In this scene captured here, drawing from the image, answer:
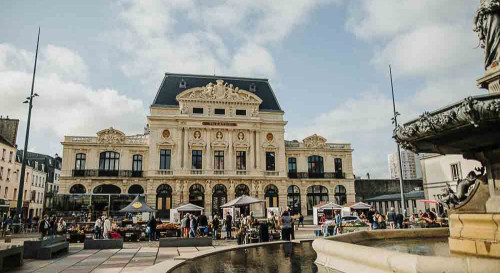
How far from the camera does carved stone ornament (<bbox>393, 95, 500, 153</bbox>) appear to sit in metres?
4.43

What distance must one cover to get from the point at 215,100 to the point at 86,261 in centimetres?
3154

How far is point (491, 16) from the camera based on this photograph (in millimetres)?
5637

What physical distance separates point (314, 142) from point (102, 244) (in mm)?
32717

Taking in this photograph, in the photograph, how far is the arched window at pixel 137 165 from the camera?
38.5 m

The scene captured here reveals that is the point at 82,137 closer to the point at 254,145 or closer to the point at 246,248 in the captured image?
the point at 254,145

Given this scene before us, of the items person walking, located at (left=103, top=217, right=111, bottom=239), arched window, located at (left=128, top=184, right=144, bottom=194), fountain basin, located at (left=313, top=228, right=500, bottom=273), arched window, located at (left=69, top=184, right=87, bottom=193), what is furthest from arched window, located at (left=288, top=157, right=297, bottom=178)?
fountain basin, located at (left=313, top=228, right=500, bottom=273)

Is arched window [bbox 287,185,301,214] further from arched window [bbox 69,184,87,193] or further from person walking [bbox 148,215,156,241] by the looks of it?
person walking [bbox 148,215,156,241]

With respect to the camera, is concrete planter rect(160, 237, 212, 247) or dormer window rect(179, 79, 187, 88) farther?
dormer window rect(179, 79, 187, 88)

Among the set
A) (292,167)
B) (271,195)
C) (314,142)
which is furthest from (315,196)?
(314,142)

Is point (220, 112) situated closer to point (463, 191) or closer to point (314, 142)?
point (314, 142)

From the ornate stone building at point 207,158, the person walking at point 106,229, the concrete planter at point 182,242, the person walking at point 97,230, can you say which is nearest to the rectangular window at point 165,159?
the ornate stone building at point 207,158

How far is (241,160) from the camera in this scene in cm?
4103

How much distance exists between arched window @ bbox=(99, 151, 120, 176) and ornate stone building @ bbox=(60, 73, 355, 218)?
0.34ft

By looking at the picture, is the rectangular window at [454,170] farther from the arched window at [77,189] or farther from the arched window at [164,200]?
the arched window at [77,189]
